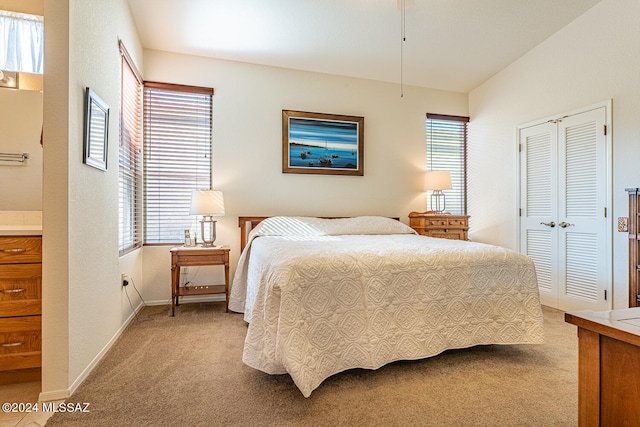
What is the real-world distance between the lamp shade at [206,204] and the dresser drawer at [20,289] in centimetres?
147

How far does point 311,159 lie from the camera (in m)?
3.90

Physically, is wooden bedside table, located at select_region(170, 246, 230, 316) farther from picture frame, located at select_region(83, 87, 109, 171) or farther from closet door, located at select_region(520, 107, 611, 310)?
closet door, located at select_region(520, 107, 611, 310)

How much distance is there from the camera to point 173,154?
3555 millimetres

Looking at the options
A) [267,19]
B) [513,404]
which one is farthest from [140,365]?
[267,19]

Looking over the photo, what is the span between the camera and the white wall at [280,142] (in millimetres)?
3605

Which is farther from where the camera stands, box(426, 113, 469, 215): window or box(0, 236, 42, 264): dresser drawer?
box(426, 113, 469, 215): window

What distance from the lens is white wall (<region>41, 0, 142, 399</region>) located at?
5.41 ft

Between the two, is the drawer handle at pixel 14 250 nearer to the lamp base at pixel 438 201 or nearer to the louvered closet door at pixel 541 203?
the lamp base at pixel 438 201

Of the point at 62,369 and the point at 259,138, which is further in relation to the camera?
the point at 259,138

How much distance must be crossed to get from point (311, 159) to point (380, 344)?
2.55 metres

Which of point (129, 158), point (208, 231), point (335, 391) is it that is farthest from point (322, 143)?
point (335, 391)

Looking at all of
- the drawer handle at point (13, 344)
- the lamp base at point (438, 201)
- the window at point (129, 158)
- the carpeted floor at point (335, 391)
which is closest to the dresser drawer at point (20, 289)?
the drawer handle at point (13, 344)

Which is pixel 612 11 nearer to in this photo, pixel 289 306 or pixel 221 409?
pixel 289 306

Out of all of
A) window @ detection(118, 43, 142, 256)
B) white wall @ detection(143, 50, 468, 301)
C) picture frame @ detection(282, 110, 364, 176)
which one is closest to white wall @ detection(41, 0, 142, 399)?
window @ detection(118, 43, 142, 256)
